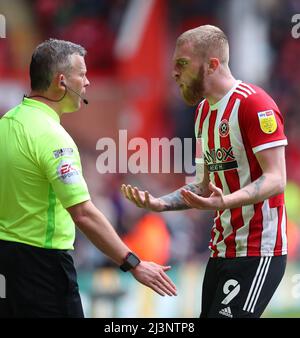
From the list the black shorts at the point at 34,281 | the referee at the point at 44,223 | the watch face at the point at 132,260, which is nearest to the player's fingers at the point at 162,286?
the referee at the point at 44,223

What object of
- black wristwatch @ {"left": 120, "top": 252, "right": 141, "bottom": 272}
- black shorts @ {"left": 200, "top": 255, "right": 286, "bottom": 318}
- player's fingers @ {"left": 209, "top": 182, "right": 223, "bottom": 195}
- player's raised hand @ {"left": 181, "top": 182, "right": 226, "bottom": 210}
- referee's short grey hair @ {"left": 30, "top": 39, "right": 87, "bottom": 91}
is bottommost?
black shorts @ {"left": 200, "top": 255, "right": 286, "bottom": 318}

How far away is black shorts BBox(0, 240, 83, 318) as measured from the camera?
152 inches

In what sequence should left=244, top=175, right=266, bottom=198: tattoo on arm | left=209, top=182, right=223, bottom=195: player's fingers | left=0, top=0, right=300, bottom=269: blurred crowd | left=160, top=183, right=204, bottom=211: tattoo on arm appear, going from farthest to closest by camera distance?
left=0, top=0, right=300, bottom=269: blurred crowd, left=160, top=183, right=204, bottom=211: tattoo on arm, left=244, top=175, right=266, bottom=198: tattoo on arm, left=209, top=182, right=223, bottom=195: player's fingers

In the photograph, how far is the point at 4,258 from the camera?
386 centimetres

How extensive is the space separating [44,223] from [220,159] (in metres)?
0.93

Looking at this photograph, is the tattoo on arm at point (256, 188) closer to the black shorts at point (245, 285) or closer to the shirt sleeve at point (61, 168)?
the black shorts at point (245, 285)

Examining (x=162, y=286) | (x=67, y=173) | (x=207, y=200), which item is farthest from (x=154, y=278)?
(x=67, y=173)

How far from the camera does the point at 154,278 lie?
380 cm

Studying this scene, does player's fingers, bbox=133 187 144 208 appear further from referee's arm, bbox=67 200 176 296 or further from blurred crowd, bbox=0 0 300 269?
blurred crowd, bbox=0 0 300 269

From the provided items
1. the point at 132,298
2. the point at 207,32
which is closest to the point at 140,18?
the point at 132,298

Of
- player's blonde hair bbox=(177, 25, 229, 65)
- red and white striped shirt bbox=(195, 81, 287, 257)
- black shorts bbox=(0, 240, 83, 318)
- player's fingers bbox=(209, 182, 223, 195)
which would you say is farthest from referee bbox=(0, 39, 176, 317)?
player's blonde hair bbox=(177, 25, 229, 65)

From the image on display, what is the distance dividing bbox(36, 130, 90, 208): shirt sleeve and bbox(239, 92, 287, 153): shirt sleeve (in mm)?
829
